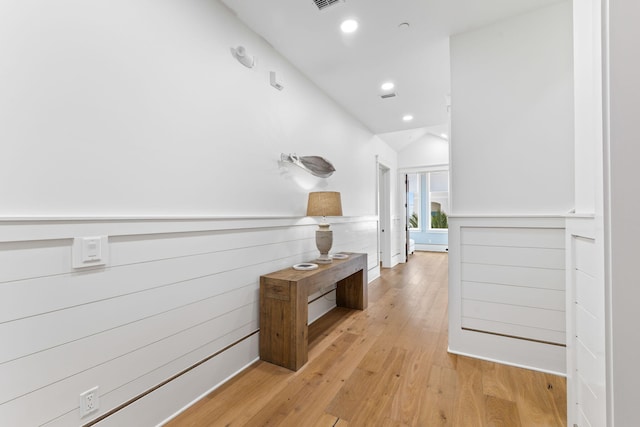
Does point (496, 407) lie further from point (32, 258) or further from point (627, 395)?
point (32, 258)

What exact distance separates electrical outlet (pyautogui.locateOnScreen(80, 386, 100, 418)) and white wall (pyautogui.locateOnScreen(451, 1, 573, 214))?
8.55ft

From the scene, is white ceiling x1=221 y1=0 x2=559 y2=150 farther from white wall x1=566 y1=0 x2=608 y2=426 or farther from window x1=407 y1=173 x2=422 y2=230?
window x1=407 y1=173 x2=422 y2=230

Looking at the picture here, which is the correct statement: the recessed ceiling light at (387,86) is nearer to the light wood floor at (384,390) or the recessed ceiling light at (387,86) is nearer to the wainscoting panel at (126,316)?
the wainscoting panel at (126,316)

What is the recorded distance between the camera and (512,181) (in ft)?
6.97

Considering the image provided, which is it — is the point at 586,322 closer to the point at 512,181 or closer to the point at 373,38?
the point at 512,181

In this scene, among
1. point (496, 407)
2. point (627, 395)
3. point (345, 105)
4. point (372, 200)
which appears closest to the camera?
point (627, 395)

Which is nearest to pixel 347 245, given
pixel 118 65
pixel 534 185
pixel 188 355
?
pixel 534 185

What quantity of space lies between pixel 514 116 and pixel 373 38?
4.30 ft

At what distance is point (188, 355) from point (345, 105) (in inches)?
131

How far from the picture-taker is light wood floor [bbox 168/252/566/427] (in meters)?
1.53

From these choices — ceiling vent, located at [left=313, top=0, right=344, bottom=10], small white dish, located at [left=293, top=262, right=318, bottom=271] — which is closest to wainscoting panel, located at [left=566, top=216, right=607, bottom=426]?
small white dish, located at [left=293, top=262, right=318, bottom=271]

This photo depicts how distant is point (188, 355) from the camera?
165 cm

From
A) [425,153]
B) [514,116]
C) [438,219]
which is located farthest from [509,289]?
[438,219]

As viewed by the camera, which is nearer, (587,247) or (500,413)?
(587,247)
